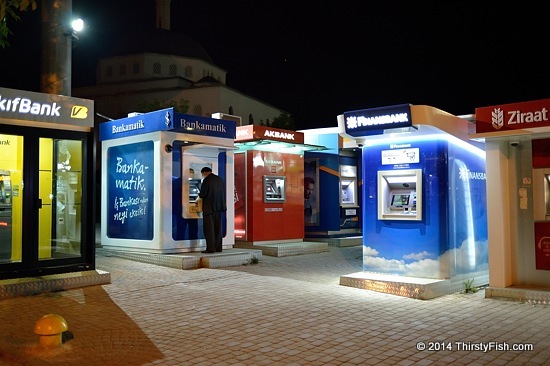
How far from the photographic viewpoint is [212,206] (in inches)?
441

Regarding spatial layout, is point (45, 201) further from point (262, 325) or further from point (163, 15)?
point (163, 15)

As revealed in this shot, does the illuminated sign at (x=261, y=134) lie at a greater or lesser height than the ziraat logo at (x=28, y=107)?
greater

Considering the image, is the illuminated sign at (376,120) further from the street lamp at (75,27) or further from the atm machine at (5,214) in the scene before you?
the atm machine at (5,214)

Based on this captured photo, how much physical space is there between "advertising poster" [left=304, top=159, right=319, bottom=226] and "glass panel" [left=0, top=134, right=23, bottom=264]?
9.46 meters

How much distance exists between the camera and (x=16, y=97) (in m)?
8.07

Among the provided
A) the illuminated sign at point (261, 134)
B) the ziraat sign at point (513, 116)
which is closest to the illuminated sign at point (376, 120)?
the ziraat sign at point (513, 116)

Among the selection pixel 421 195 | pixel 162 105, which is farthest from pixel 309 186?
pixel 162 105

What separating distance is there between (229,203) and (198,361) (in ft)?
24.7

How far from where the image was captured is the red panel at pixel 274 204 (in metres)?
13.7

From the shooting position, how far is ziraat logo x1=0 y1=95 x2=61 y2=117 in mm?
7996

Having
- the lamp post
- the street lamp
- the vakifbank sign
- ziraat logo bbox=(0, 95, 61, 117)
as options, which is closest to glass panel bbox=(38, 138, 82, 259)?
the vakifbank sign

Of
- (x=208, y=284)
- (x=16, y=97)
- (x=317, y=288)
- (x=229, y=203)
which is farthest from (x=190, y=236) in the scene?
(x=16, y=97)

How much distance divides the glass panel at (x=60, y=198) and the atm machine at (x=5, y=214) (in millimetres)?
495

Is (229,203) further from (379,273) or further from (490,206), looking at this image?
(490,206)
